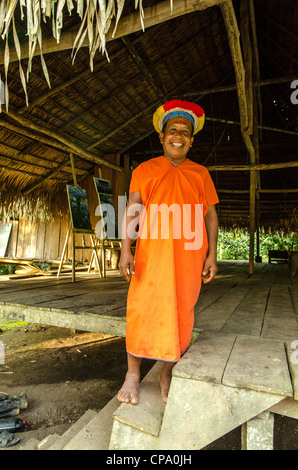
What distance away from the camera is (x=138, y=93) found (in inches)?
189

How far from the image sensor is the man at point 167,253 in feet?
4.65

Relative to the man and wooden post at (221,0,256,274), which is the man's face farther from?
wooden post at (221,0,256,274)

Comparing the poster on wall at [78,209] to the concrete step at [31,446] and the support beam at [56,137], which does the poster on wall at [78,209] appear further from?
the concrete step at [31,446]

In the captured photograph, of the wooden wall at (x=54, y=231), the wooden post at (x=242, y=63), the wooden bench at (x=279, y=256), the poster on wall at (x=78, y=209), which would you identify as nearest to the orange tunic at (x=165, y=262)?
the wooden post at (x=242, y=63)

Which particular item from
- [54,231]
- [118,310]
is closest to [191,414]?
[118,310]

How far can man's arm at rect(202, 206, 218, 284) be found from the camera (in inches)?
67.5

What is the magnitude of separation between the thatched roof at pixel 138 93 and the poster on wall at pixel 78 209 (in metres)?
0.79

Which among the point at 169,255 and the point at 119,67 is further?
the point at 119,67

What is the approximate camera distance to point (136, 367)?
1488 mm

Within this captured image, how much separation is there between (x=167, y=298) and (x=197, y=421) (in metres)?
0.50

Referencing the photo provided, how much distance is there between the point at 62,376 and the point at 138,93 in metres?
4.14

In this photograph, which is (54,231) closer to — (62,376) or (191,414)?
(62,376)
